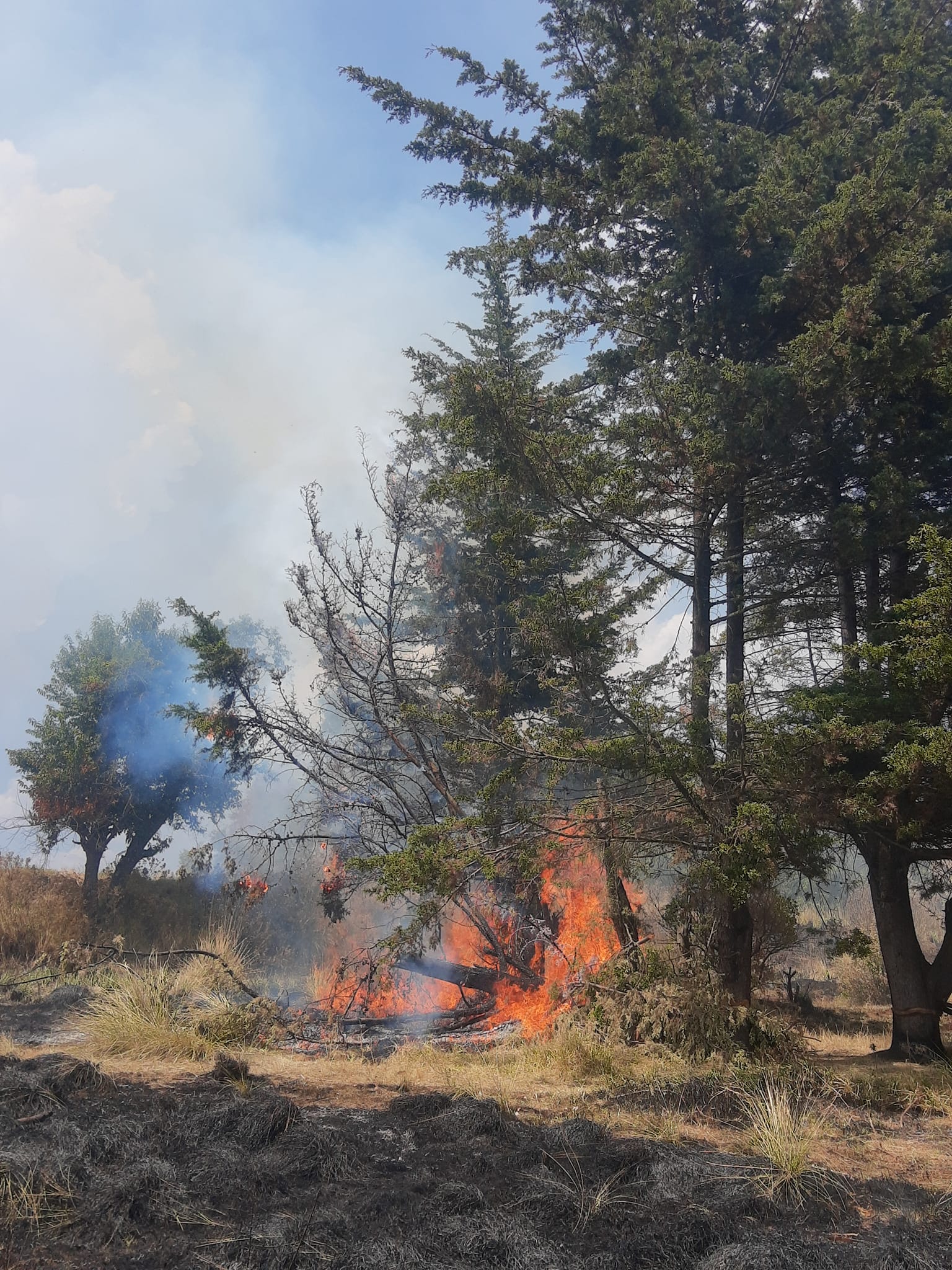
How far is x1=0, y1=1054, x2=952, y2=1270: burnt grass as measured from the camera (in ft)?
11.1

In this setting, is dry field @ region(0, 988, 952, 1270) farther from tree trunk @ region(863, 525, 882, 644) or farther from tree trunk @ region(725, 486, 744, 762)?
tree trunk @ region(863, 525, 882, 644)

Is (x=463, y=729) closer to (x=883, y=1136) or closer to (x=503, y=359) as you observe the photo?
(x=883, y=1136)

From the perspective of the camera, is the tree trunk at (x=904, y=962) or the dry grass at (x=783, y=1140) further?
the tree trunk at (x=904, y=962)

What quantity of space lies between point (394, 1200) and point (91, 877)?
20644 mm

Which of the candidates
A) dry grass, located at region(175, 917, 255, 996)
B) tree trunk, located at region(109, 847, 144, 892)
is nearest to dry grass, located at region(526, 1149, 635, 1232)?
dry grass, located at region(175, 917, 255, 996)

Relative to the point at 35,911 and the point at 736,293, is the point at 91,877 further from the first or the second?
the point at 736,293

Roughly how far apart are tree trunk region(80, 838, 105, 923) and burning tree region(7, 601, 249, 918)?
0.02 meters

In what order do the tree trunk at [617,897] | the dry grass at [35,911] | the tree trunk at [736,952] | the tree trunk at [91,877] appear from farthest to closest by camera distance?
the tree trunk at [91,877] < the dry grass at [35,911] < the tree trunk at [736,952] < the tree trunk at [617,897]

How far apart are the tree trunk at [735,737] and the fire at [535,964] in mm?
1583

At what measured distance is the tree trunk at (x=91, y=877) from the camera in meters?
20.9

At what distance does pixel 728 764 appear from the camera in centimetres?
802

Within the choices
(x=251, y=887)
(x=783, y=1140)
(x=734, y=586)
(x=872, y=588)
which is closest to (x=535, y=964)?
(x=251, y=887)

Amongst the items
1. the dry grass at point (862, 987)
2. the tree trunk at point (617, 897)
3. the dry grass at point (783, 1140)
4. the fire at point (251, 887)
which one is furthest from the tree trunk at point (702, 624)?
the dry grass at point (862, 987)

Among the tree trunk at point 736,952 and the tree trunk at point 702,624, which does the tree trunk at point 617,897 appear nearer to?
the tree trunk at point 736,952
